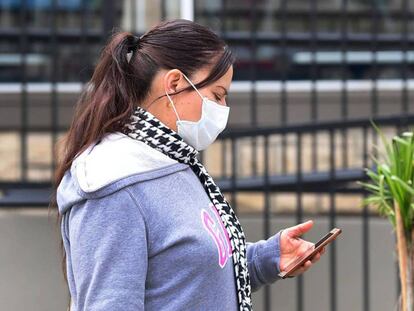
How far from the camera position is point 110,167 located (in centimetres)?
182

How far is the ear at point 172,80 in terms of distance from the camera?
191 centimetres

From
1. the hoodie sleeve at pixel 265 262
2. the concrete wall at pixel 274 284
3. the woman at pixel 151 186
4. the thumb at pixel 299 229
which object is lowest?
the concrete wall at pixel 274 284

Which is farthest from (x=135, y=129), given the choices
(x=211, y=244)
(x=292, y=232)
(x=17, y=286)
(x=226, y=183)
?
(x=17, y=286)

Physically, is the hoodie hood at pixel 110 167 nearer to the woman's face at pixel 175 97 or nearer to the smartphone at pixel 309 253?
the woman's face at pixel 175 97

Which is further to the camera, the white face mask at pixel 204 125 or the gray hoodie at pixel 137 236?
the white face mask at pixel 204 125

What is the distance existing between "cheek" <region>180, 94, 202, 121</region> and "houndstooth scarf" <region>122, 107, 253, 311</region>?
49 millimetres

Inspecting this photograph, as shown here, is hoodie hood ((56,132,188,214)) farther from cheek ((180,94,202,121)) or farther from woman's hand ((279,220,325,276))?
woman's hand ((279,220,325,276))

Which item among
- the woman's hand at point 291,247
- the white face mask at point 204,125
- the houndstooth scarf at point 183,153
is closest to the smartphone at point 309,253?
the woman's hand at point 291,247

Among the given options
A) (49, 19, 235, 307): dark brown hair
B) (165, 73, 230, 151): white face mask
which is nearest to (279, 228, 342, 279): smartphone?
(165, 73, 230, 151): white face mask

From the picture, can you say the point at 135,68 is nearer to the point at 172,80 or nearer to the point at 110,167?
the point at 172,80

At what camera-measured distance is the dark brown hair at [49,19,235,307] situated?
1916mm

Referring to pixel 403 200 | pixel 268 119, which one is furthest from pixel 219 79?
pixel 268 119

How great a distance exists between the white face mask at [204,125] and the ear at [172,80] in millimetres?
13

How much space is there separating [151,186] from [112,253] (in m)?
0.16
